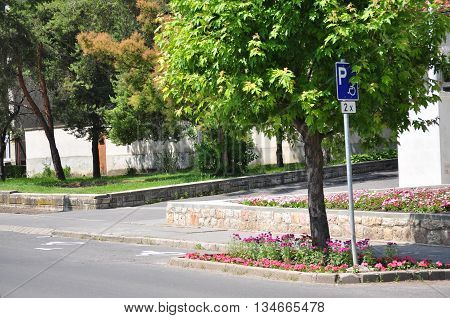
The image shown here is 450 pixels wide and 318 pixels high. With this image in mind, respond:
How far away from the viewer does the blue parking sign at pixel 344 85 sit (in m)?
10.1

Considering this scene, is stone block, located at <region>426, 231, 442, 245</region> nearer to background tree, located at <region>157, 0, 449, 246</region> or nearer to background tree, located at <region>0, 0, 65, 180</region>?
background tree, located at <region>157, 0, 449, 246</region>

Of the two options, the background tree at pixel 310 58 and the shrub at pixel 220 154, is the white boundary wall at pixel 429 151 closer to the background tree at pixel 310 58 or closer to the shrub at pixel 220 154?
the shrub at pixel 220 154

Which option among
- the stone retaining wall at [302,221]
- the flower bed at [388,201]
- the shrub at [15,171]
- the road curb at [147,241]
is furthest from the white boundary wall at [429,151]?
the shrub at [15,171]

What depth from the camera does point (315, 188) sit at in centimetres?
1162

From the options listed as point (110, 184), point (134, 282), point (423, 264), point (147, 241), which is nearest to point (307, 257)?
point (423, 264)

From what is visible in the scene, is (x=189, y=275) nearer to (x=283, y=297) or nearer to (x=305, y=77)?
(x=283, y=297)

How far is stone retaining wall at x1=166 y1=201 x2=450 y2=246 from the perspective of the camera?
44.0 feet

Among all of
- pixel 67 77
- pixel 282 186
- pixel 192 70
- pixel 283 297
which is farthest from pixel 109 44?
pixel 283 297

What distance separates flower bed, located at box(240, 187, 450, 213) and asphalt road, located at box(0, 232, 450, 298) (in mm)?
4384

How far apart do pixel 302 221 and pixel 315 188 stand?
450 centimetres

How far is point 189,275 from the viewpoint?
36.8ft

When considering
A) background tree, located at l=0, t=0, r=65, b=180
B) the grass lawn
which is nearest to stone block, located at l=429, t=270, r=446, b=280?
the grass lawn

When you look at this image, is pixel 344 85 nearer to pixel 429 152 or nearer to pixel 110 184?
pixel 429 152

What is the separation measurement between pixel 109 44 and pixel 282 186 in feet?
30.0
